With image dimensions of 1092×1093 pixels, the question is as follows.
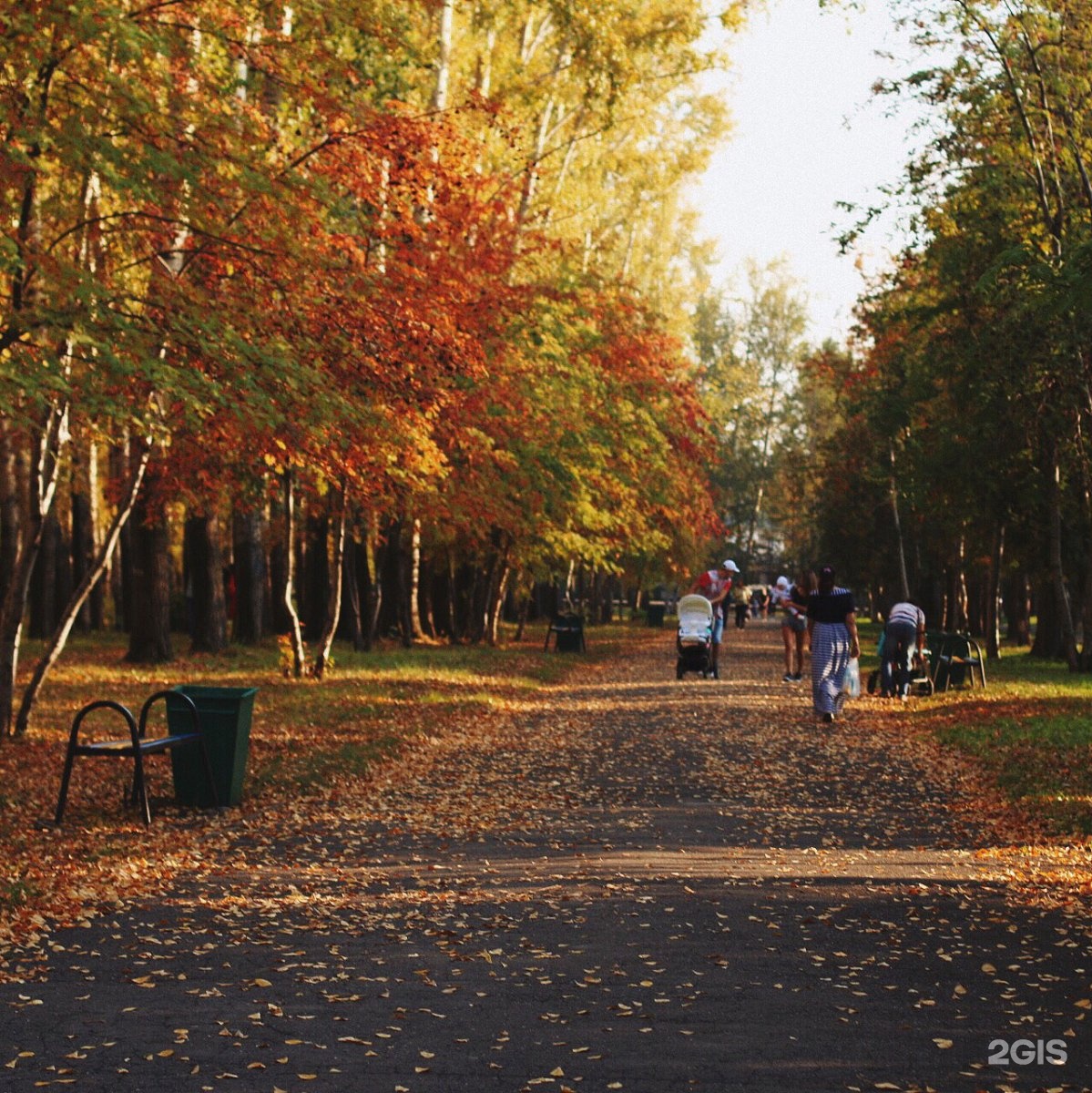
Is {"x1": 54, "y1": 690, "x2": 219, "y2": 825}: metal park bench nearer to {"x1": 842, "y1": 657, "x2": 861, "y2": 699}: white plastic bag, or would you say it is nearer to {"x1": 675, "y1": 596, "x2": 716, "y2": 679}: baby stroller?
{"x1": 842, "y1": 657, "x2": 861, "y2": 699}: white plastic bag

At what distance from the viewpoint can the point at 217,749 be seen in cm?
1226

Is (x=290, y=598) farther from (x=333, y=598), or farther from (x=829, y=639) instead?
(x=829, y=639)

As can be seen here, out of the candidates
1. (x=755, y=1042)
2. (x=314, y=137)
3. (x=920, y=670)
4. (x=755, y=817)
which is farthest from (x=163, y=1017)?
(x=920, y=670)

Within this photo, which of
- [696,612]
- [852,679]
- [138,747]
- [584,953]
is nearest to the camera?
[584,953]

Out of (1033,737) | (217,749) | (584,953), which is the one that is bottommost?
A: (584,953)

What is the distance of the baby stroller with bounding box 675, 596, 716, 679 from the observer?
28000 millimetres

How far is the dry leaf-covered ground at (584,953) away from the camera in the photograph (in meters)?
5.77

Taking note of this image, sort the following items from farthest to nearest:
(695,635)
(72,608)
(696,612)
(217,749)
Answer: (695,635) < (696,612) < (72,608) < (217,749)

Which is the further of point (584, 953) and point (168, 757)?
point (168, 757)

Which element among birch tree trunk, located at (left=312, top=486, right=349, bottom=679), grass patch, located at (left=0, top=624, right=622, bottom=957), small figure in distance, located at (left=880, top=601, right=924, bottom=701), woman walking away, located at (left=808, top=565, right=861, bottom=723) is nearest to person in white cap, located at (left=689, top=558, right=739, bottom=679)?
grass patch, located at (left=0, top=624, right=622, bottom=957)

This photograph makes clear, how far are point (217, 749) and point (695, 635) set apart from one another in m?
16.9

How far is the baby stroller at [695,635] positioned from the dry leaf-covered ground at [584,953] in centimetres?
1426

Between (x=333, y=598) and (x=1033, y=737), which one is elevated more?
(x=333, y=598)

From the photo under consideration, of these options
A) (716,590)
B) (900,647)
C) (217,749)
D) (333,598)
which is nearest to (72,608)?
(217,749)
